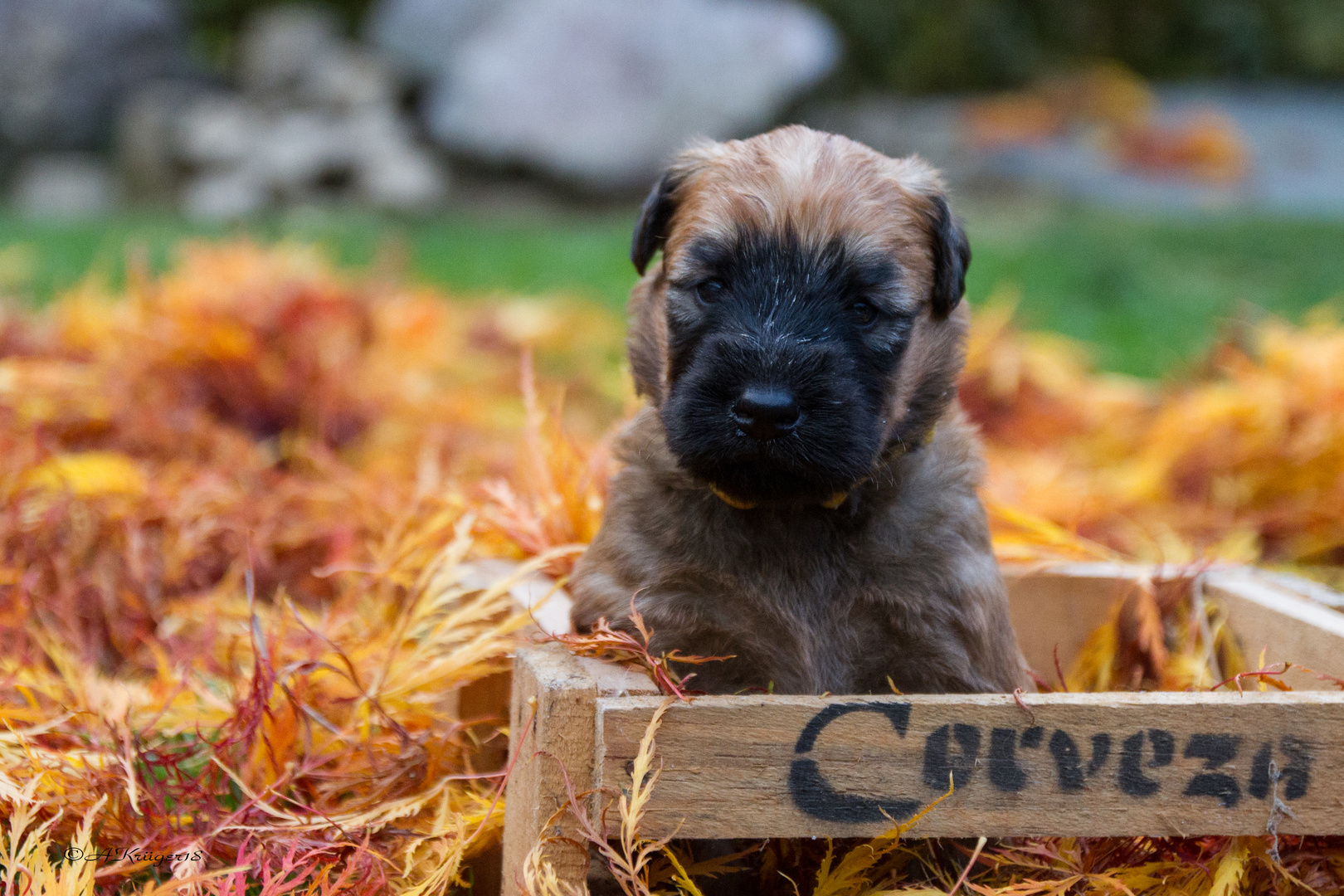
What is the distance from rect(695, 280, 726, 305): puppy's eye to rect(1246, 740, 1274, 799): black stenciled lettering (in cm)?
125

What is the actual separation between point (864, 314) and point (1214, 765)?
39.8 inches

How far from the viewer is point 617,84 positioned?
1362 cm

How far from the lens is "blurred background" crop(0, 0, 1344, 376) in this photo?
9.74 m

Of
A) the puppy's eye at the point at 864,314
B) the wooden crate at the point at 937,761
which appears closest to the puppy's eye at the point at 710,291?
the puppy's eye at the point at 864,314

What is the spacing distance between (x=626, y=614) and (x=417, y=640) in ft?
2.81

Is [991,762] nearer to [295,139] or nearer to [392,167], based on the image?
[392,167]

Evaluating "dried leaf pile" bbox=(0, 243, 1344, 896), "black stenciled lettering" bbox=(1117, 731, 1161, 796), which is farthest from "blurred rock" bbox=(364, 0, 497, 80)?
"black stenciled lettering" bbox=(1117, 731, 1161, 796)

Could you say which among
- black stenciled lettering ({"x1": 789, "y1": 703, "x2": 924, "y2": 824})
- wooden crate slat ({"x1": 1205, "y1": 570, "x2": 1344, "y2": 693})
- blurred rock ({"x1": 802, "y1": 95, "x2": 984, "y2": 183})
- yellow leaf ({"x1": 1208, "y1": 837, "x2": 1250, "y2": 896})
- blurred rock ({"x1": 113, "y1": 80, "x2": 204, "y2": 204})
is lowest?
blurred rock ({"x1": 113, "y1": 80, "x2": 204, "y2": 204})

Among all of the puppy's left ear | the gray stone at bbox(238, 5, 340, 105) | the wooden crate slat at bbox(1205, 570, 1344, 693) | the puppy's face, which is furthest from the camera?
the gray stone at bbox(238, 5, 340, 105)

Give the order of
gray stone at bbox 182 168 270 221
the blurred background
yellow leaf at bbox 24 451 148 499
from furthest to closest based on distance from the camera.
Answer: gray stone at bbox 182 168 270 221
the blurred background
yellow leaf at bbox 24 451 148 499

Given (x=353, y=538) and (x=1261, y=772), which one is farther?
(x=353, y=538)

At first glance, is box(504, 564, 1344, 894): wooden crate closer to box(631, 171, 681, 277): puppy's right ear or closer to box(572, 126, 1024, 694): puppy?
box(572, 126, 1024, 694): puppy

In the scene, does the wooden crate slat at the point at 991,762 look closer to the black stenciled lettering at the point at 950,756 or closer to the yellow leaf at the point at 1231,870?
the black stenciled lettering at the point at 950,756

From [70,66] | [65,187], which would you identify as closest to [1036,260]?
[65,187]
